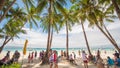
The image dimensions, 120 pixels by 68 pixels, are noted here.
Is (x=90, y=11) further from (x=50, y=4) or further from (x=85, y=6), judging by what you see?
(x=50, y=4)

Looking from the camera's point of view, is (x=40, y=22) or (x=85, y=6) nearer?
(x=85, y=6)

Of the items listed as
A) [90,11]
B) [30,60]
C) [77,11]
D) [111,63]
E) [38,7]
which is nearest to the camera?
[111,63]

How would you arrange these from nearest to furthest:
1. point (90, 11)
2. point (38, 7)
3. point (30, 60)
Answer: point (38, 7) → point (90, 11) → point (30, 60)

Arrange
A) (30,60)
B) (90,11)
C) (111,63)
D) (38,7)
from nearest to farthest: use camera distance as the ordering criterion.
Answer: (111,63) → (38,7) → (90,11) → (30,60)

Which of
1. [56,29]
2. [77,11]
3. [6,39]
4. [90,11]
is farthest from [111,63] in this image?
[6,39]

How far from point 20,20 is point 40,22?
3.91 m

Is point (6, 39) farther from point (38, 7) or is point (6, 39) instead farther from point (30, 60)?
point (38, 7)

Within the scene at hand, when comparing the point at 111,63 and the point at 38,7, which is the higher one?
the point at 38,7

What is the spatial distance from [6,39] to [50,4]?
12.8 metres

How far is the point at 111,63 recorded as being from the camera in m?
15.5

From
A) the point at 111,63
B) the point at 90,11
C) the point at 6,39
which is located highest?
the point at 90,11

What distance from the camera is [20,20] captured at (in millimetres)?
31891

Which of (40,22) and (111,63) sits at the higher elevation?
(40,22)

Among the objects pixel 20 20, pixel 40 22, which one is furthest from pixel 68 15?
pixel 20 20
